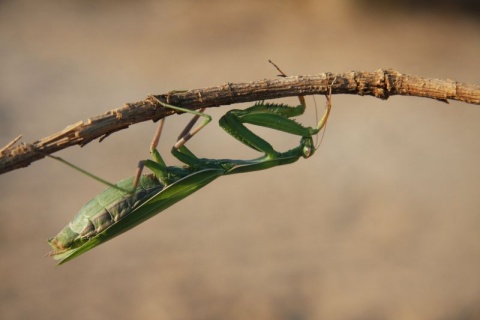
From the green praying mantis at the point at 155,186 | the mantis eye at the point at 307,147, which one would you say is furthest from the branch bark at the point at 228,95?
the mantis eye at the point at 307,147

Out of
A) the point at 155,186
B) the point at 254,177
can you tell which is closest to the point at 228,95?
the point at 155,186

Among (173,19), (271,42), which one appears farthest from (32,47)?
(271,42)

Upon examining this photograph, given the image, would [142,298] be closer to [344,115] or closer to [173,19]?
[344,115]

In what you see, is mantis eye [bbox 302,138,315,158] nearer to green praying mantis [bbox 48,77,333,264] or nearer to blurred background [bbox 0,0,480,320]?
green praying mantis [bbox 48,77,333,264]

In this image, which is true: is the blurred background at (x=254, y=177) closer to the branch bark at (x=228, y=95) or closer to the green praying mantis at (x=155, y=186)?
the green praying mantis at (x=155, y=186)

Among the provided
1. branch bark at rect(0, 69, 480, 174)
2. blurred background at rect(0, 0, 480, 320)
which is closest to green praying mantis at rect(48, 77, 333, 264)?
branch bark at rect(0, 69, 480, 174)
